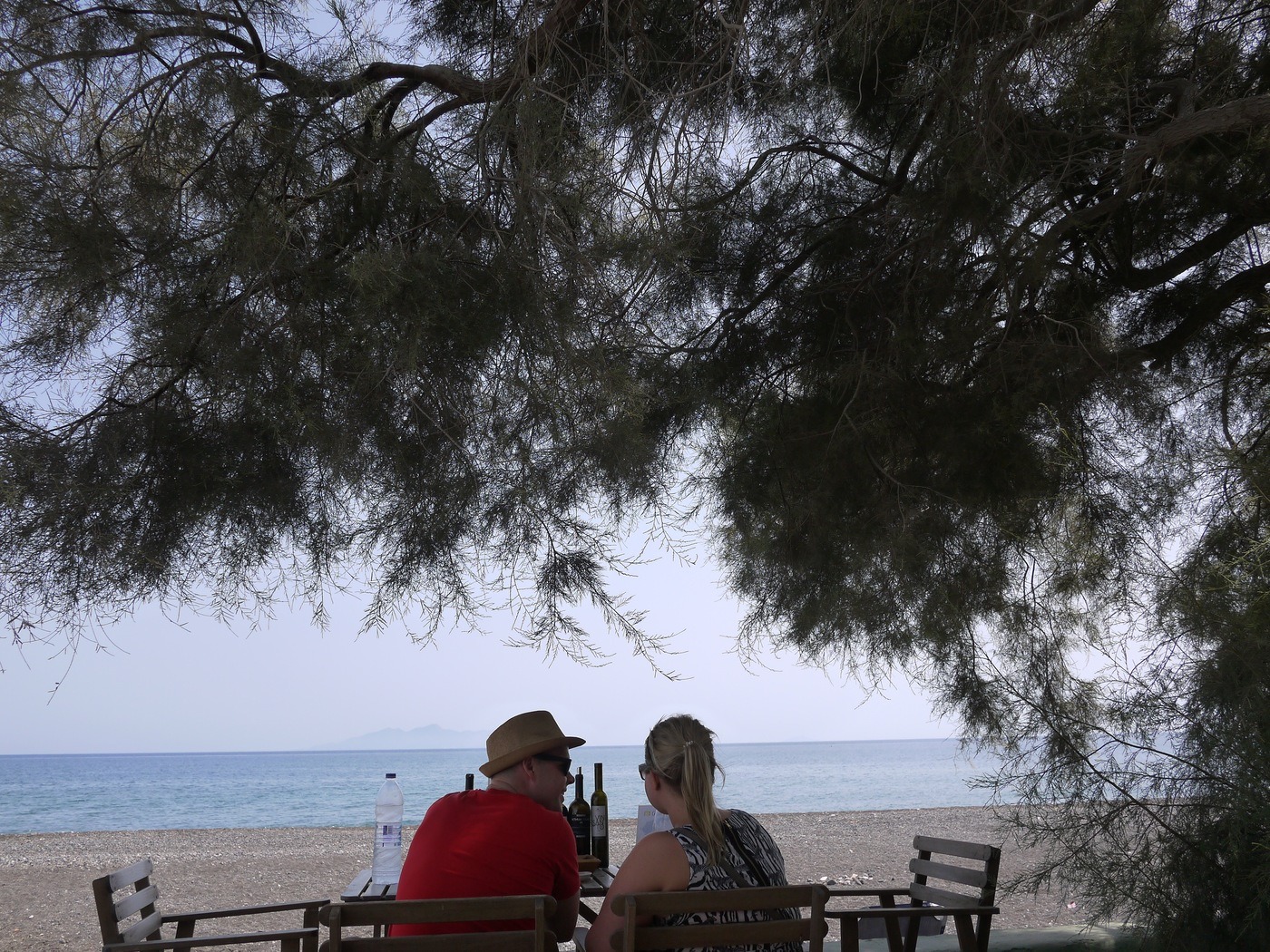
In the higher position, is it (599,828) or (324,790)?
(599,828)

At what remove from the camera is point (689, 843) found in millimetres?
2348

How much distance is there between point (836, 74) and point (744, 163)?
442 mm

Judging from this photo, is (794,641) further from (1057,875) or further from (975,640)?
(1057,875)

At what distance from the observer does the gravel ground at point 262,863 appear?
7270 mm

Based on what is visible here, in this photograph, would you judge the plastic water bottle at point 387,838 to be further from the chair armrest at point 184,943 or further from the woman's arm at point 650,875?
the woman's arm at point 650,875

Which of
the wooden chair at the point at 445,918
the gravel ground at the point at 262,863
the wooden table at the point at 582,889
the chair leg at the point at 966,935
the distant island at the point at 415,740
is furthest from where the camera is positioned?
the distant island at the point at 415,740

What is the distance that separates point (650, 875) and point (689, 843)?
4.3 inches

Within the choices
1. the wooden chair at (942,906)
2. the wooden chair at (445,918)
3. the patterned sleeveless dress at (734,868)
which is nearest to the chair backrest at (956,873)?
the wooden chair at (942,906)

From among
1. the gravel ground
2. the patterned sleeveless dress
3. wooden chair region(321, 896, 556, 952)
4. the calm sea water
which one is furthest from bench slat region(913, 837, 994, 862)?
the calm sea water

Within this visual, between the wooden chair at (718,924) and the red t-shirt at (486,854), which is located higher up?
the red t-shirt at (486,854)

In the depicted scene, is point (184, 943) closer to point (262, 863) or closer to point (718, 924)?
point (718, 924)

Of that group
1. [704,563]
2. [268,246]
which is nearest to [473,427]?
[268,246]

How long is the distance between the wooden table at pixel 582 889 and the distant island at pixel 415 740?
73.4 meters

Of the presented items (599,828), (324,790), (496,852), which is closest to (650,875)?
(496,852)
